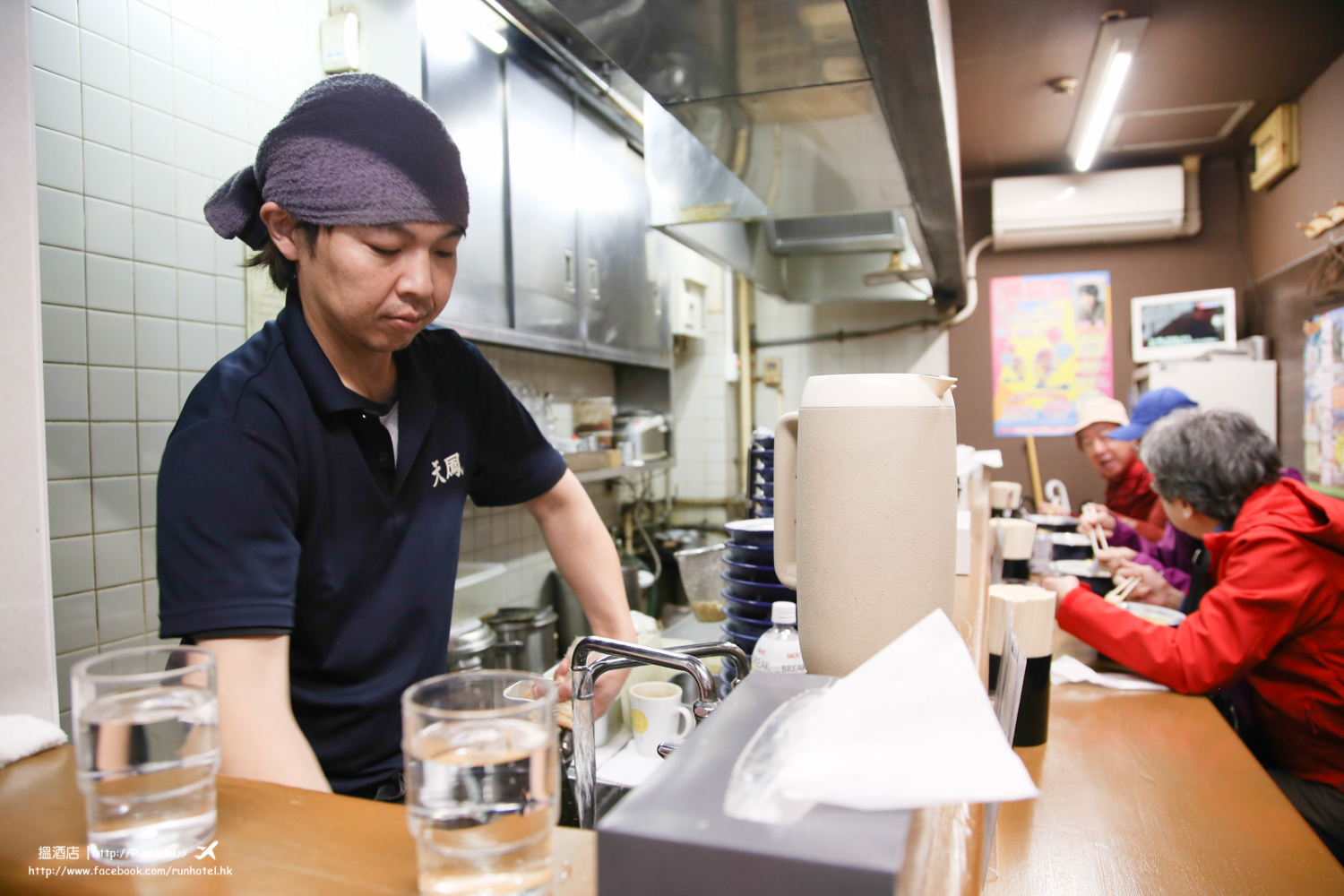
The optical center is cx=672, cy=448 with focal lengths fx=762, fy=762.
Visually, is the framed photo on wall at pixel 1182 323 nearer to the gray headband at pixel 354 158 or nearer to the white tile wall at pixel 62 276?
the gray headband at pixel 354 158

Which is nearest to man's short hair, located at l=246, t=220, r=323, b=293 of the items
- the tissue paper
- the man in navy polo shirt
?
the man in navy polo shirt

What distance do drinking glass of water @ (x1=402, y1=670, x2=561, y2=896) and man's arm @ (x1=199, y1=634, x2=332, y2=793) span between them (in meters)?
0.36

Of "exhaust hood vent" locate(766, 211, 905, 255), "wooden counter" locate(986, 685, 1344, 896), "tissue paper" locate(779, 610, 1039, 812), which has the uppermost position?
"exhaust hood vent" locate(766, 211, 905, 255)

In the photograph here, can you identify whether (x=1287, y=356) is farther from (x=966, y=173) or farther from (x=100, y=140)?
(x=100, y=140)

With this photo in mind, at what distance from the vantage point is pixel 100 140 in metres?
1.77

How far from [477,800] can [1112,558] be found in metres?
2.79

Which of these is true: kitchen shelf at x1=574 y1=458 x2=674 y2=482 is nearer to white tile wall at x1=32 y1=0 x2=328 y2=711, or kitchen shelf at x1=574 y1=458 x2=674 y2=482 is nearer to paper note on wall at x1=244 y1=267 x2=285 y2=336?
paper note on wall at x1=244 y1=267 x2=285 y2=336

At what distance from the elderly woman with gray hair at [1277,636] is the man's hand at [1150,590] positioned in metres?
0.49

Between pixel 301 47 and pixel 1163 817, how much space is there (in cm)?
282

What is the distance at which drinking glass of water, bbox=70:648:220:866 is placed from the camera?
50cm

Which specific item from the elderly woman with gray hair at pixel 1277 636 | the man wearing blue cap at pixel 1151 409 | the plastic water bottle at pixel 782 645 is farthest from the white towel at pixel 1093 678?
the man wearing blue cap at pixel 1151 409

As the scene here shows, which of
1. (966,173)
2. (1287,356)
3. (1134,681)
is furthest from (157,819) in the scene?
(966,173)

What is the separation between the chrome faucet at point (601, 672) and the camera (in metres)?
0.65

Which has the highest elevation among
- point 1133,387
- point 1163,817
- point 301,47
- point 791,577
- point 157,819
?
point 301,47
